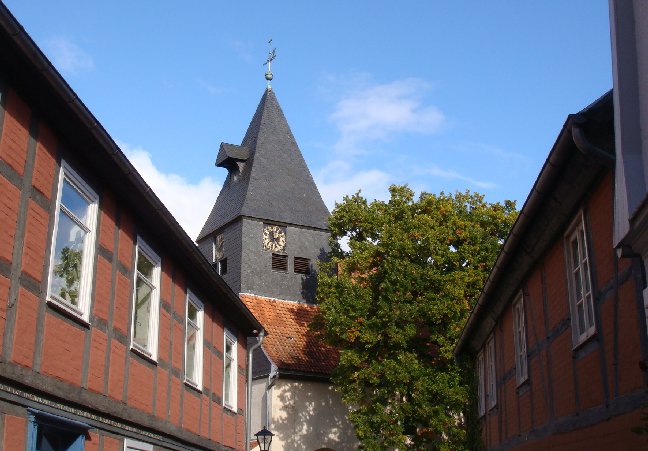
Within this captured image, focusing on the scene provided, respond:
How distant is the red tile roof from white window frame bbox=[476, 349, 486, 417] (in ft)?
31.4

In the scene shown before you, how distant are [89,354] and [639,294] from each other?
221 inches

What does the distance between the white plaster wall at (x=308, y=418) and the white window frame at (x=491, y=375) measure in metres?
10.8

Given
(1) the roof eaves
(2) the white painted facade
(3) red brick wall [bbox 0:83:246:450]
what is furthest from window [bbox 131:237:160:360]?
(2) the white painted facade

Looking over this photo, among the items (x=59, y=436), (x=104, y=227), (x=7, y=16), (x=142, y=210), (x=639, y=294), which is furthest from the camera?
(x=142, y=210)

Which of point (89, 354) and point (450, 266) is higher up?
point (450, 266)

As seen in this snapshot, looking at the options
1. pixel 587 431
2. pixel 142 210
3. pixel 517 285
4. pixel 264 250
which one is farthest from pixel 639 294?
pixel 264 250

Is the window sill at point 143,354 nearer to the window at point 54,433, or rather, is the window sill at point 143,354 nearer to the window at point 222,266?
the window at point 54,433

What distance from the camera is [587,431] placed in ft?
28.7

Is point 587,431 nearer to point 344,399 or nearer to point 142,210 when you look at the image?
point 142,210

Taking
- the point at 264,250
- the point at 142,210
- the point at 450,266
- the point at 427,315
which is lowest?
the point at 142,210

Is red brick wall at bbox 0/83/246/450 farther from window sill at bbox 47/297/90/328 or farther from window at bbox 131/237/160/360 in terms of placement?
window at bbox 131/237/160/360

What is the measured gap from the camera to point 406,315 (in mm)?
24016

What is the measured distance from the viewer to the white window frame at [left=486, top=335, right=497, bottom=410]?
15.6 metres

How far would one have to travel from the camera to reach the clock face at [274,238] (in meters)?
33.0
